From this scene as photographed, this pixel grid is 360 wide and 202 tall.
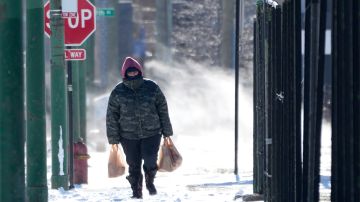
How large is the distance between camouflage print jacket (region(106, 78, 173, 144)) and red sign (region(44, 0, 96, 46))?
3732mm

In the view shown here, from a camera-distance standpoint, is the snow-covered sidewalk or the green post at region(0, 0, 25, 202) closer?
the green post at region(0, 0, 25, 202)

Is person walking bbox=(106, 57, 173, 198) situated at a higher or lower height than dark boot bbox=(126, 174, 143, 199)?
higher

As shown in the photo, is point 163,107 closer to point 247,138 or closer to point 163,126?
point 163,126

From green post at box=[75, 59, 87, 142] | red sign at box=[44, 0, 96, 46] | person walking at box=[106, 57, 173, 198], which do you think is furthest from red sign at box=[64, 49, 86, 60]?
green post at box=[75, 59, 87, 142]

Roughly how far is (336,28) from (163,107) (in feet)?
20.7

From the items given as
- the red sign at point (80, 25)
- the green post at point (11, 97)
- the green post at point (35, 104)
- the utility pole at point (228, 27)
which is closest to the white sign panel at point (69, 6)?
the red sign at point (80, 25)

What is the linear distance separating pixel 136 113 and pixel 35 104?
1.59 meters

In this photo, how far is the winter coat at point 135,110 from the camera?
42.6 ft

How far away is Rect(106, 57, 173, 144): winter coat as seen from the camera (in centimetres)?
1298

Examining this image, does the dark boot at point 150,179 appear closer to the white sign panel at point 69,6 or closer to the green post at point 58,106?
the green post at point 58,106

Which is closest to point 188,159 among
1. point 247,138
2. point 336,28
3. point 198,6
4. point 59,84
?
point 247,138

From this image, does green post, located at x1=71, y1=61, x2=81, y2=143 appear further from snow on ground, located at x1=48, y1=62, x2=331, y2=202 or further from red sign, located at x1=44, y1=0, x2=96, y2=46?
red sign, located at x1=44, y1=0, x2=96, y2=46

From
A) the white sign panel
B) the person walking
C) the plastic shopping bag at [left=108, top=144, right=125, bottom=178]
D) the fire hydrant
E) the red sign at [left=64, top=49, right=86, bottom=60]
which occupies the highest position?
the white sign panel

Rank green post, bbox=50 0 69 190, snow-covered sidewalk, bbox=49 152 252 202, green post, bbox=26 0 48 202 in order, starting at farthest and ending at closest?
green post, bbox=50 0 69 190, snow-covered sidewalk, bbox=49 152 252 202, green post, bbox=26 0 48 202
